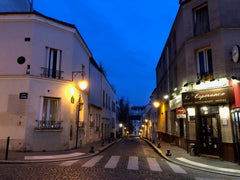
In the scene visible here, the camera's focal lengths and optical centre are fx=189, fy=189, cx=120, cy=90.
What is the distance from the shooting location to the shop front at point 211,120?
976cm

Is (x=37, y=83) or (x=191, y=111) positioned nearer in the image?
(x=191, y=111)

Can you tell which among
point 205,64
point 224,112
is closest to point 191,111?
point 224,112

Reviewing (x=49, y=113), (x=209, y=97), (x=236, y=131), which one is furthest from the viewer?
(x=49, y=113)

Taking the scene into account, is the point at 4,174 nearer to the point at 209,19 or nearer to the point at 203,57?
the point at 203,57

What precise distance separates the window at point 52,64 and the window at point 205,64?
371 inches

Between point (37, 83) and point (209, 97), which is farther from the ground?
point (37, 83)

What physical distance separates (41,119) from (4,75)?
3704mm

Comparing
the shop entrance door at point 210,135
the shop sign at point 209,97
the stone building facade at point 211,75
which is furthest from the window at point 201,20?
the shop entrance door at point 210,135

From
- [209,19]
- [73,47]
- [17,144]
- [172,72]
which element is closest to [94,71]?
[73,47]

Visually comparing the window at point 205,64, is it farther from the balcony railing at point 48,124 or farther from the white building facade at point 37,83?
the balcony railing at point 48,124

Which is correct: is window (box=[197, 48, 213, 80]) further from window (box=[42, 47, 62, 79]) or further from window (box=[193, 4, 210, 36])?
window (box=[42, 47, 62, 79])

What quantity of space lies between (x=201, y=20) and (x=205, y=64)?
2.95 metres

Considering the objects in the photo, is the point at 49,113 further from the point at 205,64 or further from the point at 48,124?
the point at 205,64

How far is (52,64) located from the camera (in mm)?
13453
